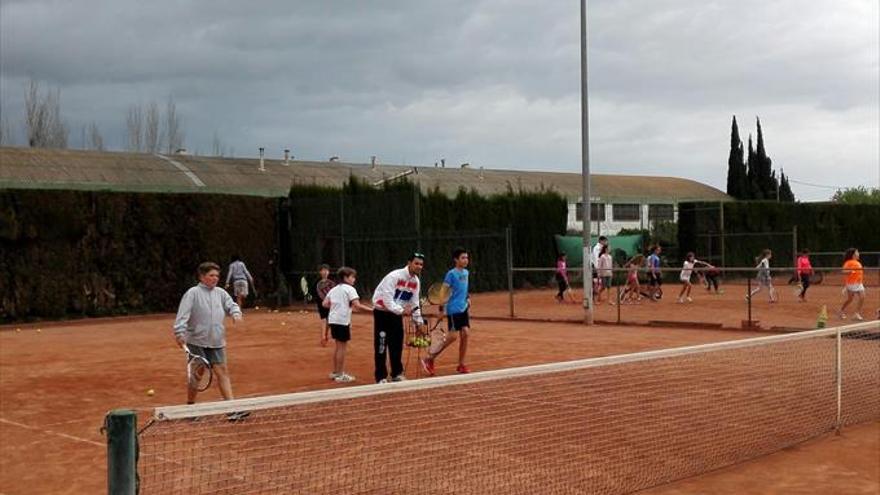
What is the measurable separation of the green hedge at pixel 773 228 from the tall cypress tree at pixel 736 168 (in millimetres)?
22119

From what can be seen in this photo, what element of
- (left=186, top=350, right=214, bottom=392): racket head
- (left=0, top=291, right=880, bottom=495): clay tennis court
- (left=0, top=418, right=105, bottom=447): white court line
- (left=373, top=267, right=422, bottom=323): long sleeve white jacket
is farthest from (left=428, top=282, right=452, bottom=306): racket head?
(left=0, top=418, right=105, bottom=447): white court line

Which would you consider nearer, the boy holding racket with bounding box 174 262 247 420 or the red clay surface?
the boy holding racket with bounding box 174 262 247 420

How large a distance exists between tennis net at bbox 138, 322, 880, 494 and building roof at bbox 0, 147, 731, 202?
24510 mm

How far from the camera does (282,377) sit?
43.9ft

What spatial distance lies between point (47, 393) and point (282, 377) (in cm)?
311

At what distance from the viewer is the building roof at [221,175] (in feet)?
124

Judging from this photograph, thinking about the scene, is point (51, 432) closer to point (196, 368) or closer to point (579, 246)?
point (196, 368)

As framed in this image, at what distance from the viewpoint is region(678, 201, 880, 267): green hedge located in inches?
1555

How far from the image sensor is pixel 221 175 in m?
44.5

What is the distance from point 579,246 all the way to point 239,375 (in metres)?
25.5

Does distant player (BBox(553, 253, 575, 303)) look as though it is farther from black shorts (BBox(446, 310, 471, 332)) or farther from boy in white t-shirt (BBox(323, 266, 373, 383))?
boy in white t-shirt (BBox(323, 266, 373, 383))

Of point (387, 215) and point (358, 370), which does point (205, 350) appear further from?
point (387, 215)

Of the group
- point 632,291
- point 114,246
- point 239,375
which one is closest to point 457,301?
point 239,375

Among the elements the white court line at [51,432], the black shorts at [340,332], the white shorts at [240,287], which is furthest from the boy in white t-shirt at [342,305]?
the white shorts at [240,287]
